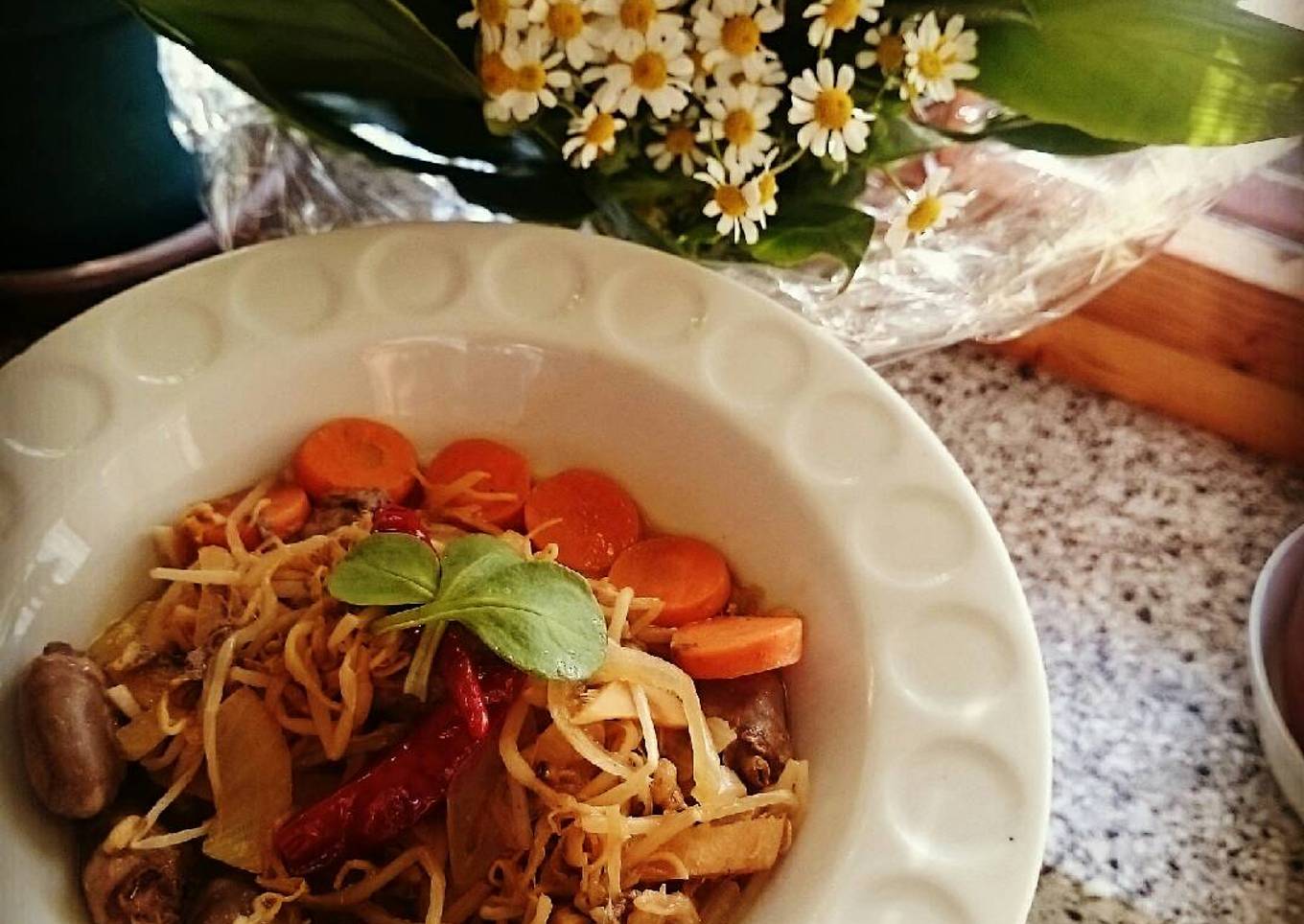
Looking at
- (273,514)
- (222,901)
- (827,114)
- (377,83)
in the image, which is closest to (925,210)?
(827,114)

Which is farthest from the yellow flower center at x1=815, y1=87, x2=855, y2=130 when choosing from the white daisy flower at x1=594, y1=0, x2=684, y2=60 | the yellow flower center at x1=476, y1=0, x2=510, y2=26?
the yellow flower center at x1=476, y1=0, x2=510, y2=26

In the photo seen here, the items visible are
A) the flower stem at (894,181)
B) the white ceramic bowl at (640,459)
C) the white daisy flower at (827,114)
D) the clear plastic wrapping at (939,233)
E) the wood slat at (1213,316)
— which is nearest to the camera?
the white ceramic bowl at (640,459)

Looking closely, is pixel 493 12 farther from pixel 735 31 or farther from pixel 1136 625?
pixel 1136 625

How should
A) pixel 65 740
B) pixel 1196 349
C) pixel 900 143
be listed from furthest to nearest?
pixel 1196 349
pixel 900 143
pixel 65 740

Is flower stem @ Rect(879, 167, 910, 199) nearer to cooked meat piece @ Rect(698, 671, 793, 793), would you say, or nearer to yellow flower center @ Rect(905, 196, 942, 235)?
yellow flower center @ Rect(905, 196, 942, 235)

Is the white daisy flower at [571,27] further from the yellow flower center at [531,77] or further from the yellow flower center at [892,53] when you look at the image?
the yellow flower center at [892,53]

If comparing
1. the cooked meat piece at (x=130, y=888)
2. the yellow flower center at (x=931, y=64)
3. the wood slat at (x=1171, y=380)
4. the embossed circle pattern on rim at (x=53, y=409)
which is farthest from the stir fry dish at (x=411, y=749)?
→ the wood slat at (x=1171, y=380)
